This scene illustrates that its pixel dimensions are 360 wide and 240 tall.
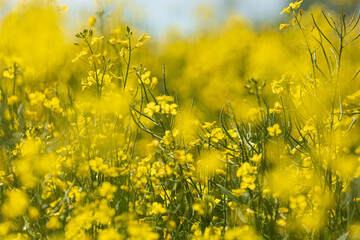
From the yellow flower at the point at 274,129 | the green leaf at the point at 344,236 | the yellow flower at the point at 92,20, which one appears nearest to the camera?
the yellow flower at the point at 274,129

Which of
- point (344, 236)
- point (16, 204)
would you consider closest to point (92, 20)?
point (16, 204)

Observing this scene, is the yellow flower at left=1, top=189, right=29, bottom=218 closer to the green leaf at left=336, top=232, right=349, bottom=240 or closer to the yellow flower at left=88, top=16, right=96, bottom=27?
the yellow flower at left=88, top=16, right=96, bottom=27

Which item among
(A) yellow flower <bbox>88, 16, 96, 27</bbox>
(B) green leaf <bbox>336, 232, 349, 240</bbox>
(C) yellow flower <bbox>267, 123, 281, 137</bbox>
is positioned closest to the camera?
(C) yellow flower <bbox>267, 123, 281, 137</bbox>

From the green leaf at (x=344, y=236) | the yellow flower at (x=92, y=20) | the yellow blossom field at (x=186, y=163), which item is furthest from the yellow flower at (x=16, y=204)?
the green leaf at (x=344, y=236)

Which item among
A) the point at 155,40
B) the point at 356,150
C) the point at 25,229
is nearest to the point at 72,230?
the point at 25,229

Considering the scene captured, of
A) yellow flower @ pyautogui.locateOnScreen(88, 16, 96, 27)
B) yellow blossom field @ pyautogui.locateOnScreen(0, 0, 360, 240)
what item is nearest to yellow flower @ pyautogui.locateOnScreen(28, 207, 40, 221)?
yellow blossom field @ pyautogui.locateOnScreen(0, 0, 360, 240)

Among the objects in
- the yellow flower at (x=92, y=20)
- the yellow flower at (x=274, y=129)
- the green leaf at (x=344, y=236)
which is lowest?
the green leaf at (x=344, y=236)

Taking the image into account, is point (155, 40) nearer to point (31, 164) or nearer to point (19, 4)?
point (19, 4)

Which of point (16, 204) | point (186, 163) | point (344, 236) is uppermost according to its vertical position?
point (186, 163)

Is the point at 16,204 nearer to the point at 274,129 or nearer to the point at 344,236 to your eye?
the point at 274,129

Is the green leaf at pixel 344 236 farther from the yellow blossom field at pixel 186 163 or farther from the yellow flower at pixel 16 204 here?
the yellow flower at pixel 16 204

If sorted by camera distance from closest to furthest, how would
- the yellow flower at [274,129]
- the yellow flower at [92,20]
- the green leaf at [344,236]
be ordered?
the yellow flower at [274,129], the green leaf at [344,236], the yellow flower at [92,20]

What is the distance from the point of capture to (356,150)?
171 centimetres

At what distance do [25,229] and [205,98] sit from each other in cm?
218
